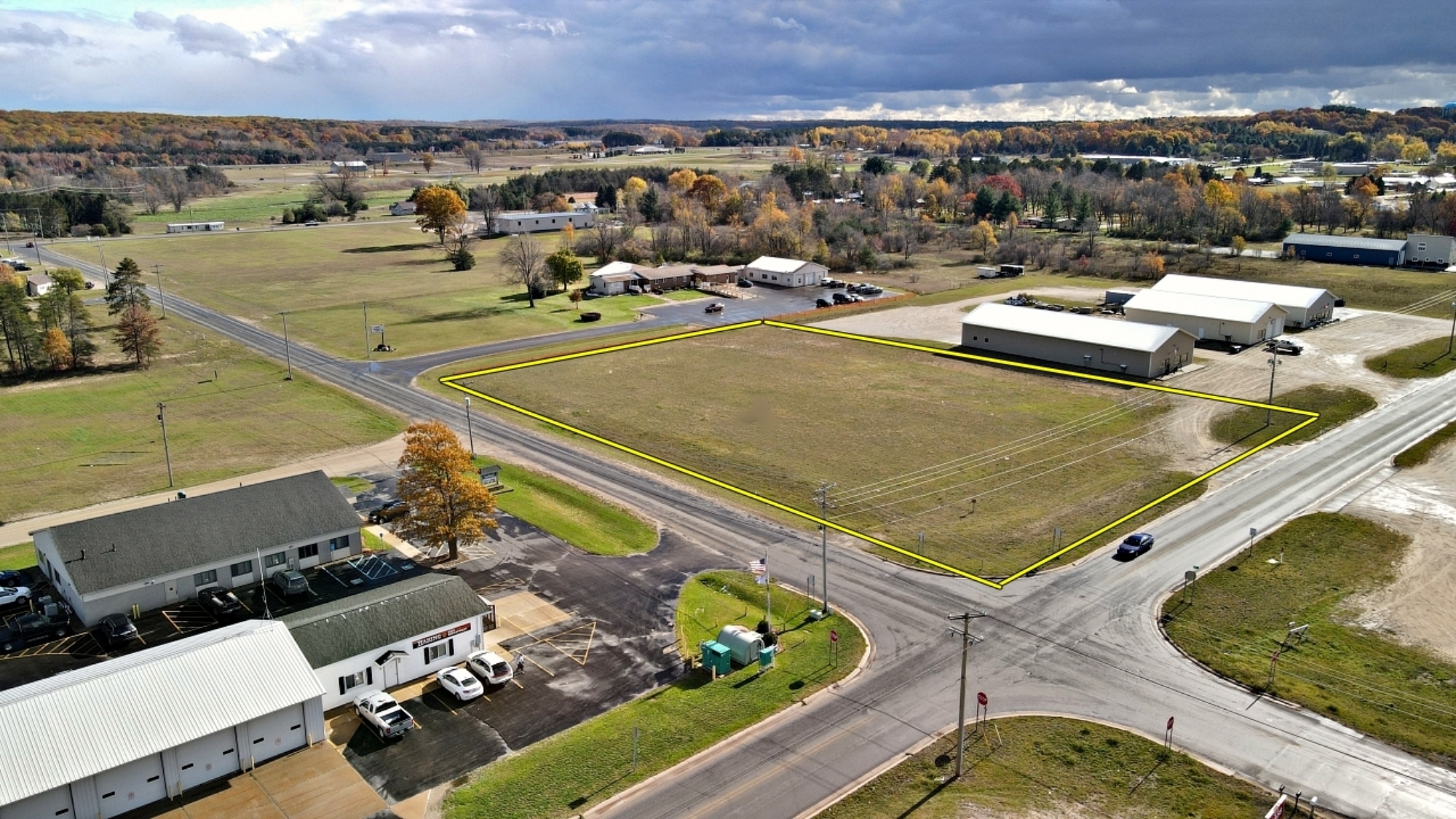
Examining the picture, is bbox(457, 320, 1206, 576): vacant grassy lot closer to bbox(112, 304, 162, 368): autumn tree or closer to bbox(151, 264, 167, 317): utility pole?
bbox(112, 304, 162, 368): autumn tree

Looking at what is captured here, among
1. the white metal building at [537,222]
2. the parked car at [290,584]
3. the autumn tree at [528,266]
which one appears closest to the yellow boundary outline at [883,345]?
the parked car at [290,584]

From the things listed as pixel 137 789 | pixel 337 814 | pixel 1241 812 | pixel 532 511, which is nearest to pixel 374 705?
pixel 337 814

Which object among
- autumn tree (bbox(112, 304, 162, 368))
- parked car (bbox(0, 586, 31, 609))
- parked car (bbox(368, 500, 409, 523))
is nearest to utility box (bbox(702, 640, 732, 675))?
parked car (bbox(368, 500, 409, 523))

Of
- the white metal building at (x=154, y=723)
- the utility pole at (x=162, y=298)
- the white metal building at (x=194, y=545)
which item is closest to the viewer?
the white metal building at (x=154, y=723)

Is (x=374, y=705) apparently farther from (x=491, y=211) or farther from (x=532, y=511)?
(x=491, y=211)

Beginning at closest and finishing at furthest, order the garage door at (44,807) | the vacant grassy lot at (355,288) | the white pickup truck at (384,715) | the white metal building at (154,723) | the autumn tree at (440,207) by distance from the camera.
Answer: the garage door at (44,807) < the white metal building at (154,723) < the white pickup truck at (384,715) < the vacant grassy lot at (355,288) < the autumn tree at (440,207)

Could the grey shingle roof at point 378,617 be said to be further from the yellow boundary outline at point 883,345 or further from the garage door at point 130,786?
the yellow boundary outline at point 883,345
